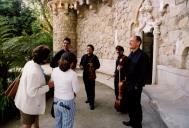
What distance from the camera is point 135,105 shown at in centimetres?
430

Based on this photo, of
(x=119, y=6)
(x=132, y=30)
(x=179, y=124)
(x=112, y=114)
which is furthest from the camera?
(x=119, y=6)

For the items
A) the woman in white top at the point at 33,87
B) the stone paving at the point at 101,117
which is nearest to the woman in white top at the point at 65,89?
the woman in white top at the point at 33,87

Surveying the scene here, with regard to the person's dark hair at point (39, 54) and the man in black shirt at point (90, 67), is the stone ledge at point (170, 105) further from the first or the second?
the person's dark hair at point (39, 54)

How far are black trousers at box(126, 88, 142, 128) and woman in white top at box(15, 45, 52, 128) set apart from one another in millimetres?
1569

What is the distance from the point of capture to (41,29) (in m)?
18.7

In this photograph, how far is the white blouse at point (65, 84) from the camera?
3.25 m

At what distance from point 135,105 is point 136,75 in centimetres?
52

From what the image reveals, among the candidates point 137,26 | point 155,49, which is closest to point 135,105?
point 155,49

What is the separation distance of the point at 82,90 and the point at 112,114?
2752 mm

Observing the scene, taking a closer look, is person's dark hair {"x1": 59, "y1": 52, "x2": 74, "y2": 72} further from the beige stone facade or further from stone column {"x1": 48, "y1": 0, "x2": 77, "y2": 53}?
stone column {"x1": 48, "y1": 0, "x2": 77, "y2": 53}

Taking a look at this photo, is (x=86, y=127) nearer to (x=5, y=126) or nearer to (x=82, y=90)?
(x=5, y=126)

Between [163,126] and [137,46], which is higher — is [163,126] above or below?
below

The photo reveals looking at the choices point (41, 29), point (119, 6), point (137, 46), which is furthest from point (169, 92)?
point (41, 29)

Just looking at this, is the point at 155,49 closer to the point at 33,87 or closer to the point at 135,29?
the point at 135,29
